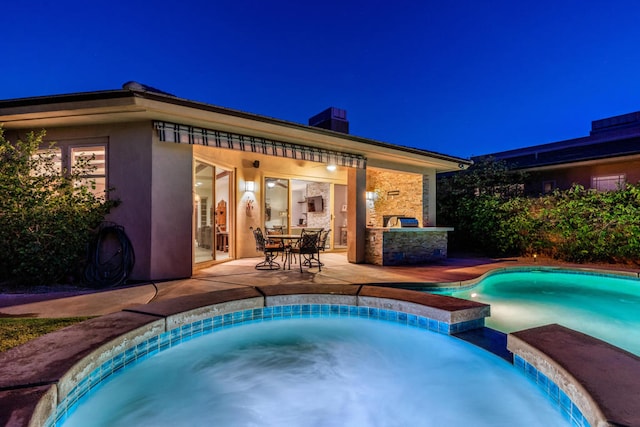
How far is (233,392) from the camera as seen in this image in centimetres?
257

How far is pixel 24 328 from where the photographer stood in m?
2.85

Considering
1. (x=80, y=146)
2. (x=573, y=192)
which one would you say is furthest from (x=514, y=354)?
(x=573, y=192)

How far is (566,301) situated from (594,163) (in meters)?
7.55

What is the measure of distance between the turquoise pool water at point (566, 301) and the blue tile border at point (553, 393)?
1371mm

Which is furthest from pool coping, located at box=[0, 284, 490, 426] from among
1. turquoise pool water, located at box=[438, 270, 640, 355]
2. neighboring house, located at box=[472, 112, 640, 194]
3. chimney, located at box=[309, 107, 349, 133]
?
neighboring house, located at box=[472, 112, 640, 194]

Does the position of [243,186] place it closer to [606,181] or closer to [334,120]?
[334,120]

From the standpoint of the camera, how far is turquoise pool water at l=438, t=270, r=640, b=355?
3.76m

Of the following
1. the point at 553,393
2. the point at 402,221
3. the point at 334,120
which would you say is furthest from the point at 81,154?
the point at 553,393

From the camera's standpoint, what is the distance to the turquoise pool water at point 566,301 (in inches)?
148

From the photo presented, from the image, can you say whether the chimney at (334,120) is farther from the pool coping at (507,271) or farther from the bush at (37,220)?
the bush at (37,220)

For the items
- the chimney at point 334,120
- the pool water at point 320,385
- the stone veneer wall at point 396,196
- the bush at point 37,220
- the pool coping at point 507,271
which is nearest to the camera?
the pool water at point 320,385

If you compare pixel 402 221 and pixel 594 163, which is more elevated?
pixel 594 163

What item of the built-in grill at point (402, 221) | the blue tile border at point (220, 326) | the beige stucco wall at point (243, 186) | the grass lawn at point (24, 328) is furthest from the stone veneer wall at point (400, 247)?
the grass lawn at point (24, 328)

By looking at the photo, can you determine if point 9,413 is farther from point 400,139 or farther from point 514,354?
point 400,139
